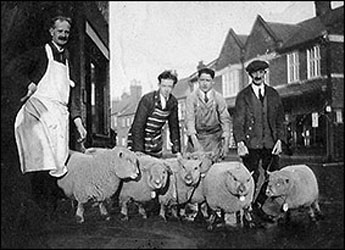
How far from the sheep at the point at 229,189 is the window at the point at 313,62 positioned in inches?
16.2

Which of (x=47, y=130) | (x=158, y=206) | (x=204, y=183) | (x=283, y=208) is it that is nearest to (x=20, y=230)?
(x=47, y=130)

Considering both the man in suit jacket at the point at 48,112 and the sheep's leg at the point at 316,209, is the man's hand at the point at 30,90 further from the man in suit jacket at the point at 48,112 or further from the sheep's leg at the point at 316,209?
the sheep's leg at the point at 316,209

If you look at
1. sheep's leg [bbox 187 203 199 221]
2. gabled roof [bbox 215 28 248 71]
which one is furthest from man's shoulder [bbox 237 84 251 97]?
sheep's leg [bbox 187 203 199 221]

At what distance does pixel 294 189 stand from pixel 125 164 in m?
0.62

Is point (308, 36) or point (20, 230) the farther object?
point (20, 230)

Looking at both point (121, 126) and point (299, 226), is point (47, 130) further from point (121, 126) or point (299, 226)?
point (299, 226)

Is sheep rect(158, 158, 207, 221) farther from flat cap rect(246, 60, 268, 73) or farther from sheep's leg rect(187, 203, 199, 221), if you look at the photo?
flat cap rect(246, 60, 268, 73)

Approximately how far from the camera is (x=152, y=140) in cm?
160

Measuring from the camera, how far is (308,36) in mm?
1437

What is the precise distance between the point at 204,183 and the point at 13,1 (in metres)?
0.98

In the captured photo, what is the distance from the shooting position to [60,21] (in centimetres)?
161

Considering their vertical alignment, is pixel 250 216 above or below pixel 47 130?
below

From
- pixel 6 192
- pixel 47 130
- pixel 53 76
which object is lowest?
pixel 6 192

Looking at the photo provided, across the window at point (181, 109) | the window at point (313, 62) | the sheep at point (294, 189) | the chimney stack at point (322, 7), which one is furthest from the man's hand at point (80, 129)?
the chimney stack at point (322, 7)
